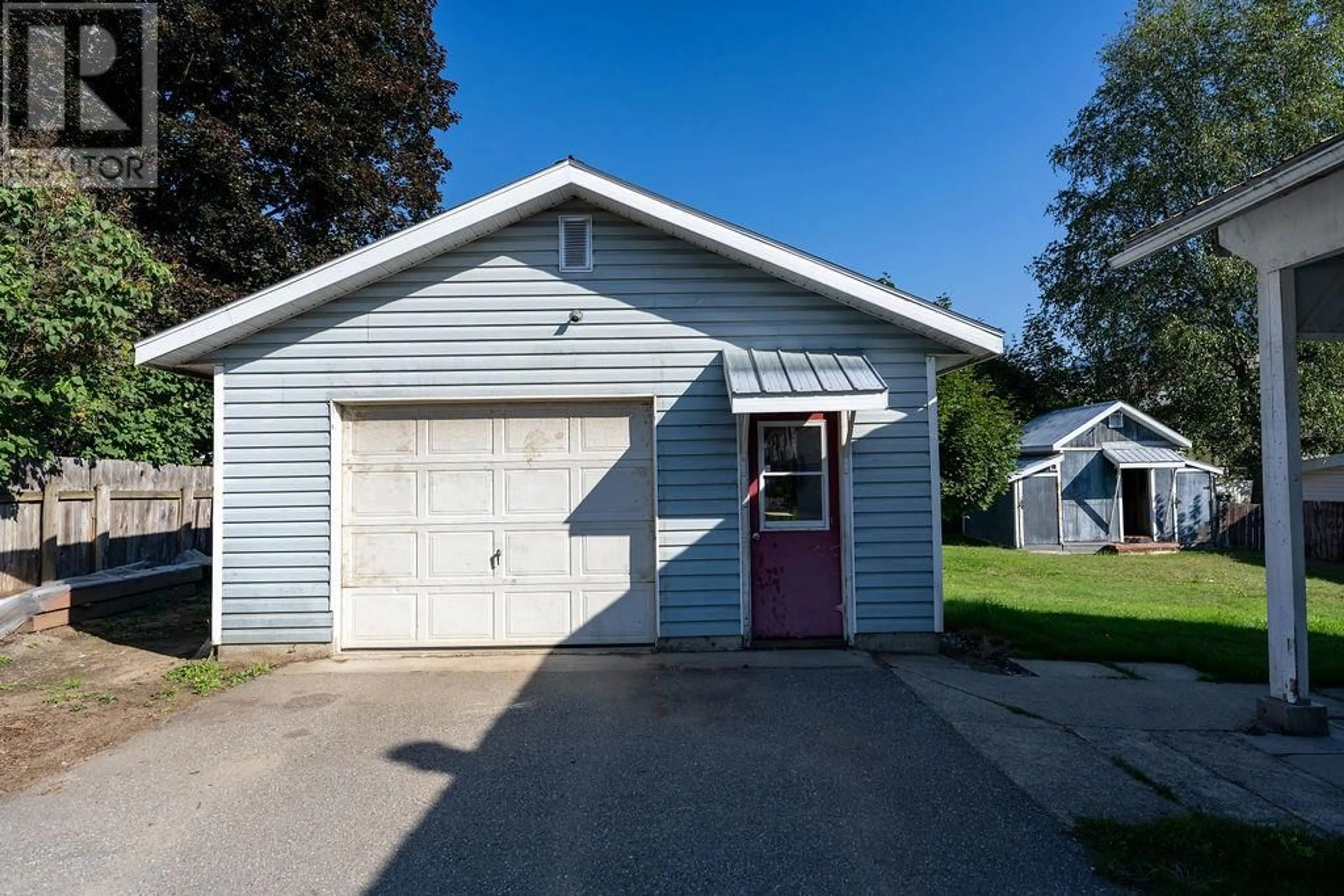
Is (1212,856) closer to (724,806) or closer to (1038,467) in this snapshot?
(724,806)

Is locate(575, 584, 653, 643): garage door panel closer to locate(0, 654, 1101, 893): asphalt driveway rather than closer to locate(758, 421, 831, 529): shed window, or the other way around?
locate(0, 654, 1101, 893): asphalt driveway

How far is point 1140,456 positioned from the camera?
1961cm

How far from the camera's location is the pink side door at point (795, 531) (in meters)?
6.87

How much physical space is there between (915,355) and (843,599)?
2.30 m

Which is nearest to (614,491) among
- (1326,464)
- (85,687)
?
(85,687)

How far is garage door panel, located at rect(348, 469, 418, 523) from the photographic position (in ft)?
22.7

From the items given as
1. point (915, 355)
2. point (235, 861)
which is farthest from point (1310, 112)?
point (235, 861)

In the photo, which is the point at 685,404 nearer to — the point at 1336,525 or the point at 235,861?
the point at 235,861

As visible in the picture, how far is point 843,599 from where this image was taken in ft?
22.4

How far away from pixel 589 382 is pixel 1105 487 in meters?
17.9

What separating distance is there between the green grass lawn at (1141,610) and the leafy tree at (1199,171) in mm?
6605

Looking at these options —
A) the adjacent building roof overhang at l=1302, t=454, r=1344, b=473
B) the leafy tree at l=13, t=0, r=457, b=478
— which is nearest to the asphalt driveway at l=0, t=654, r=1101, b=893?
the leafy tree at l=13, t=0, r=457, b=478

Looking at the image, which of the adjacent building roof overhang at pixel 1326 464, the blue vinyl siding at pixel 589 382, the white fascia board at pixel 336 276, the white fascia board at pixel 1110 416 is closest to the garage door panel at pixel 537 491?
the blue vinyl siding at pixel 589 382

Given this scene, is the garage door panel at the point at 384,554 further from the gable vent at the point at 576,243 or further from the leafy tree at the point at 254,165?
the leafy tree at the point at 254,165
